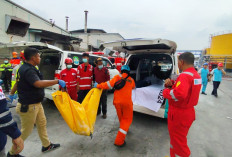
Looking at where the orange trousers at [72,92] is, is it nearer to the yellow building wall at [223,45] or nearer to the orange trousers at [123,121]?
the orange trousers at [123,121]

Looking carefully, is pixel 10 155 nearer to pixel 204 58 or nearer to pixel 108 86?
pixel 108 86

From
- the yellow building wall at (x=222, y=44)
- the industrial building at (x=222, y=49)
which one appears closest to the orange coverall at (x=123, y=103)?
the industrial building at (x=222, y=49)

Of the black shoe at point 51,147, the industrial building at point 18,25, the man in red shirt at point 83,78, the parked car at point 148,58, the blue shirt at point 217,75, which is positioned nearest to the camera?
the black shoe at point 51,147

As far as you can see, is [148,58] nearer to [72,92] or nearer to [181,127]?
[72,92]

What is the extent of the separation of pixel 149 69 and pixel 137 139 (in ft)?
10.8

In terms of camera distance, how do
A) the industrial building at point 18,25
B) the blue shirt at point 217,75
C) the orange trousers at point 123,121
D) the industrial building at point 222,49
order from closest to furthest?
the orange trousers at point 123,121, the blue shirt at point 217,75, the industrial building at point 18,25, the industrial building at point 222,49

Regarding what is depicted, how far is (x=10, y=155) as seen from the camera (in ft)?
6.61

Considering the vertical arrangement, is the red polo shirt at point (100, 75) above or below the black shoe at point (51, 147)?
above

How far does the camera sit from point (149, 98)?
3299mm

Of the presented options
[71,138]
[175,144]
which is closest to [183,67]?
[175,144]

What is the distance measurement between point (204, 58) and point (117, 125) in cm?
2087

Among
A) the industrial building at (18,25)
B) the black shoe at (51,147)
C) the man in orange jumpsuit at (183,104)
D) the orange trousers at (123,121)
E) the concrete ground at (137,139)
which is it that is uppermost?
the industrial building at (18,25)

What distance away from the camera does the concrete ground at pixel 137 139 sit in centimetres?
247

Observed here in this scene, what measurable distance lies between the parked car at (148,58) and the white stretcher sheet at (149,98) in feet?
0.16
